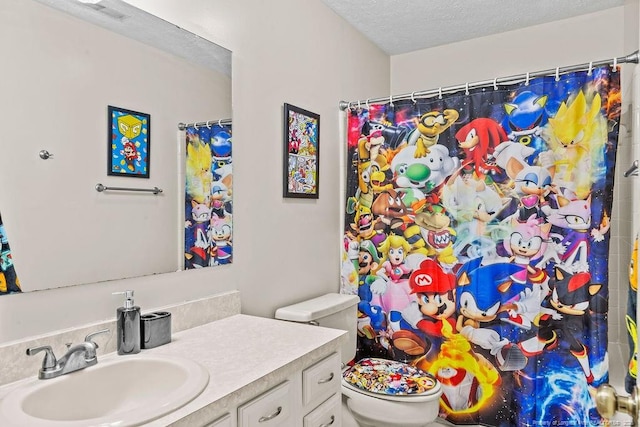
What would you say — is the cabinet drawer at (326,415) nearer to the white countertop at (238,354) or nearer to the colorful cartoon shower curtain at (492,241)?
the white countertop at (238,354)

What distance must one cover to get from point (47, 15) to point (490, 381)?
2.32m

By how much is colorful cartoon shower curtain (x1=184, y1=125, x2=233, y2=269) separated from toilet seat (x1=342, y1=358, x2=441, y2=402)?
0.85 m

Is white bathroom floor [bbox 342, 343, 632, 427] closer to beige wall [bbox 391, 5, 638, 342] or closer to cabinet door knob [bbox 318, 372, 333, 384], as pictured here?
beige wall [bbox 391, 5, 638, 342]

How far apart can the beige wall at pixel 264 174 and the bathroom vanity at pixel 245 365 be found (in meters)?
0.09

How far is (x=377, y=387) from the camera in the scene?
76.2 inches

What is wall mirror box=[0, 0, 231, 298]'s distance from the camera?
1138 mm

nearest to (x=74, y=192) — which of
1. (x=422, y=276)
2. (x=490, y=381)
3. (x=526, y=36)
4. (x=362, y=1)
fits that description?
(x=422, y=276)

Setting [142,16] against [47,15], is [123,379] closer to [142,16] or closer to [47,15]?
[47,15]

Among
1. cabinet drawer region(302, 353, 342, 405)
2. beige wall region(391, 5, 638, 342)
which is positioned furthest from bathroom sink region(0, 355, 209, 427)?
beige wall region(391, 5, 638, 342)

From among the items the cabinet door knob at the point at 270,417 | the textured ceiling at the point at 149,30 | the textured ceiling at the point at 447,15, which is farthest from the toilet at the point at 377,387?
the textured ceiling at the point at 447,15

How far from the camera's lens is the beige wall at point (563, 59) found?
2451 mm

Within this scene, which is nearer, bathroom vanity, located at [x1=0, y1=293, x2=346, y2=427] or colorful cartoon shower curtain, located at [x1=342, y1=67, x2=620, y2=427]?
bathroom vanity, located at [x1=0, y1=293, x2=346, y2=427]

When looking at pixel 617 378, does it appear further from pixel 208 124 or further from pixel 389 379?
pixel 208 124

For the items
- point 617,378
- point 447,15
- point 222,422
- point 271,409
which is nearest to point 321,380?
point 271,409
